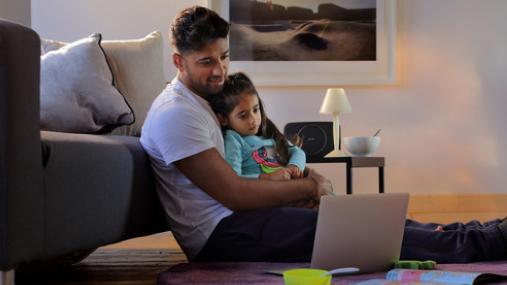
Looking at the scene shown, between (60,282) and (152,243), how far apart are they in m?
1.04

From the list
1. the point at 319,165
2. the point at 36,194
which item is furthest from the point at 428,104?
the point at 36,194

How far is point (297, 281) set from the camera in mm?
1265

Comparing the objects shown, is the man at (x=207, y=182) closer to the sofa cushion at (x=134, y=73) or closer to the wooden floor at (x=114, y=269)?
the wooden floor at (x=114, y=269)

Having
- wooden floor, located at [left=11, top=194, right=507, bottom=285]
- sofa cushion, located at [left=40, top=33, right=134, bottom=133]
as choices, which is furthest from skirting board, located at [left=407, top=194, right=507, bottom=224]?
sofa cushion, located at [left=40, top=33, right=134, bottom=133]

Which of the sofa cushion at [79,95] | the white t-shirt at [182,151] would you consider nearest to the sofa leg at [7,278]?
the white t-shirt at [182,151]

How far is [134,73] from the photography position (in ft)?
7.18

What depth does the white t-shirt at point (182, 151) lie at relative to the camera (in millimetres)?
1617

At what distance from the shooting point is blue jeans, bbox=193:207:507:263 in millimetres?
1681

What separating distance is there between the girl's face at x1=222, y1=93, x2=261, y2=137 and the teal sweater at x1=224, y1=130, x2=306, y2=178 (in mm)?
22

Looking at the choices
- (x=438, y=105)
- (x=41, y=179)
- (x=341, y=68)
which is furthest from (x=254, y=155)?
(x=438, y=105)

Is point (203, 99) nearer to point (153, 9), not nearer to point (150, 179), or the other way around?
point (150, 179)

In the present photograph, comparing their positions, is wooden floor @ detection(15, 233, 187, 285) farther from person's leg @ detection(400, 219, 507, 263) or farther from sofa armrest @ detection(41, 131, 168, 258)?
person's leg @ detection(400, 219, 507, 263)

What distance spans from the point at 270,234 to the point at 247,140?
13.8 inches

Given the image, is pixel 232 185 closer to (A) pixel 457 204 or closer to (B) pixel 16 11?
(B) pixel 16 11
